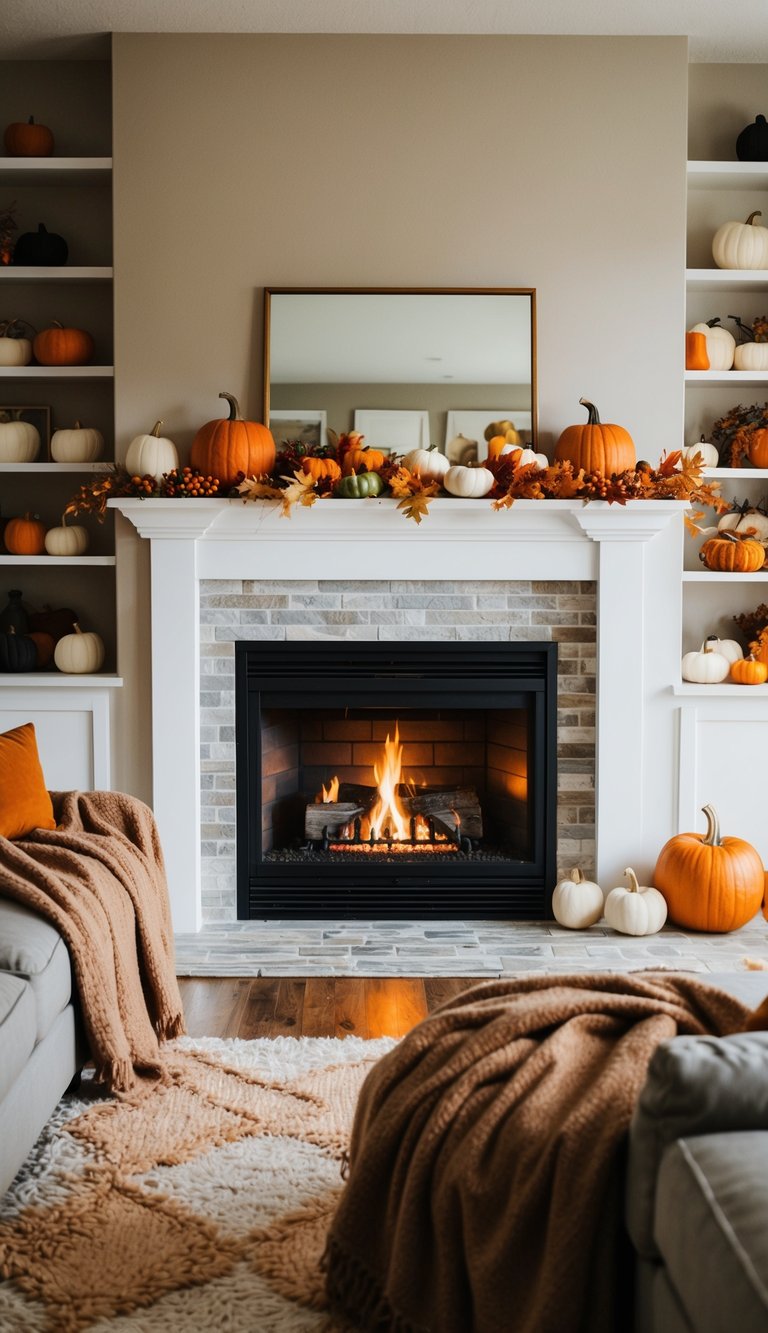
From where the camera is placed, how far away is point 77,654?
403cm

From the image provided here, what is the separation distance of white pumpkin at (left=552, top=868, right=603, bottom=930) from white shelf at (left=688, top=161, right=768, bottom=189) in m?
2.46

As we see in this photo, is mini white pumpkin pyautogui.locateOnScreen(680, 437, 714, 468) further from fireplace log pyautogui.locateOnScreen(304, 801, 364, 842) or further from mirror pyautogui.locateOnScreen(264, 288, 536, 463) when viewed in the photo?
fireplace log pyautogui.locateOnScreen(304, 801, 364, 842)

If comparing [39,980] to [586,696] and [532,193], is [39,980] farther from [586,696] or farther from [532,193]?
[532,193]

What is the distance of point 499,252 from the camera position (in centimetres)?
Result: 394

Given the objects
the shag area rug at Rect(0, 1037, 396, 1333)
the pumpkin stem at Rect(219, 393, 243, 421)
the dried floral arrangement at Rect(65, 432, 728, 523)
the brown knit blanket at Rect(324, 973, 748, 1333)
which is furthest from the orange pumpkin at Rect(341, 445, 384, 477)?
the brown knit blanket at Rect(324, 973, 748, 1333)

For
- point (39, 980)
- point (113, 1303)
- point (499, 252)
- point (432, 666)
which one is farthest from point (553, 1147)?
point (499, 252)

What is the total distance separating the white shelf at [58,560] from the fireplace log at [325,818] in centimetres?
114

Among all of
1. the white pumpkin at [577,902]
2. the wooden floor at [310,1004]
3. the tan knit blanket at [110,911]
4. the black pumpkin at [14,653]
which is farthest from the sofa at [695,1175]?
the black pumpkin at [14,653]

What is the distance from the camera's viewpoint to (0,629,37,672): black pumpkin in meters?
4.03

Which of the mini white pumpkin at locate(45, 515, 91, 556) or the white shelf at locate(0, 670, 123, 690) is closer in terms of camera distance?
the white shelf at locate(0, 670, 123, 690)

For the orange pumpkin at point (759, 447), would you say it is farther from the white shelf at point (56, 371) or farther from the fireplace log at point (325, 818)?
the white shelf at point (56, 371)

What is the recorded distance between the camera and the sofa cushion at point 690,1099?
133 centimetres

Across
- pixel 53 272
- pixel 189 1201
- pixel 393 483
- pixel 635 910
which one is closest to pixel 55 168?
pixel 53 272

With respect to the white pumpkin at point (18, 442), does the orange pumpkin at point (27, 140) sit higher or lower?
higher
